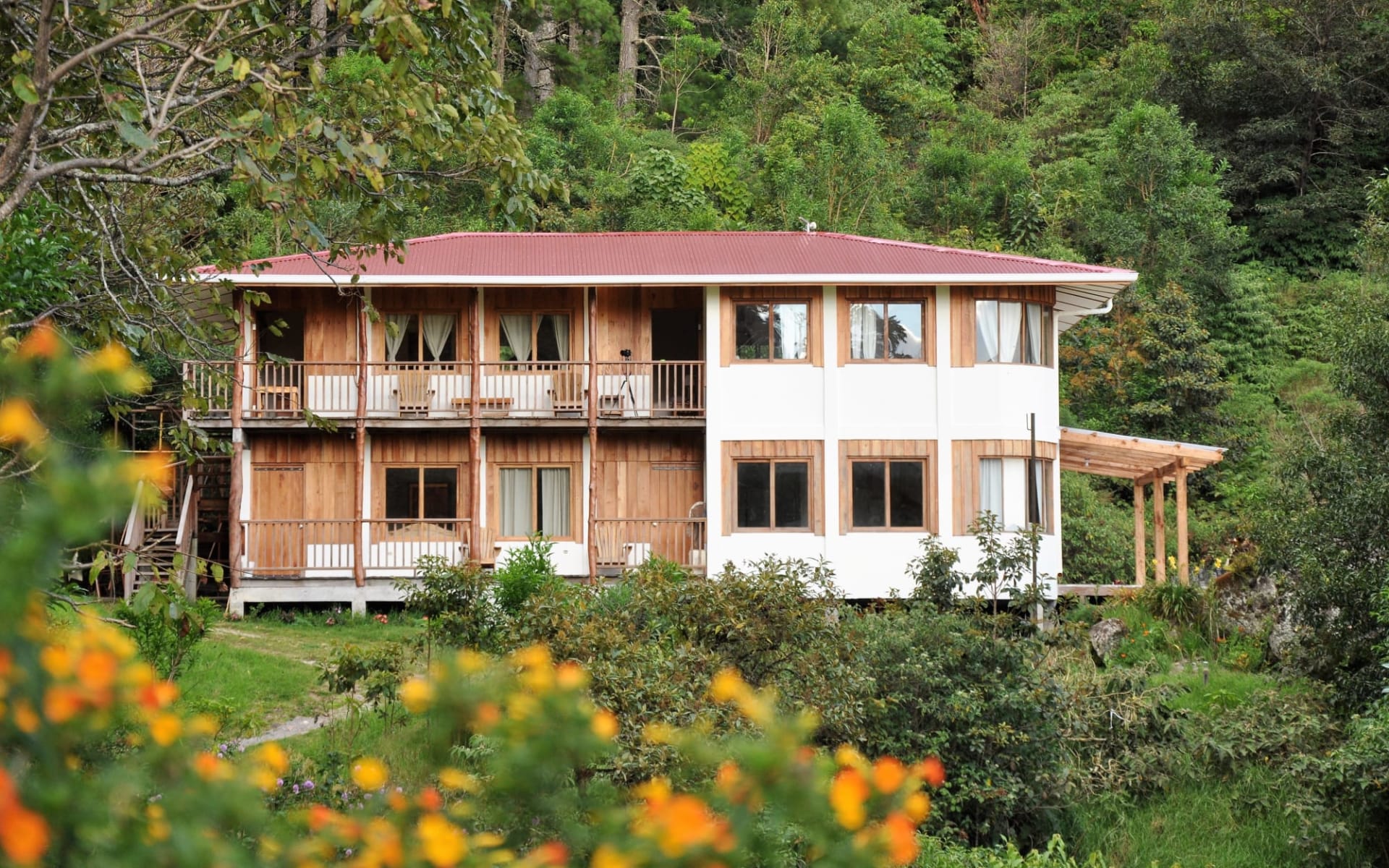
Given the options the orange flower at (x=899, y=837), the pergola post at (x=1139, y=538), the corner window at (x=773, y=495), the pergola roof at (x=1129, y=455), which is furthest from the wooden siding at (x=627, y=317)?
the orange flower at (x=899, y=837)

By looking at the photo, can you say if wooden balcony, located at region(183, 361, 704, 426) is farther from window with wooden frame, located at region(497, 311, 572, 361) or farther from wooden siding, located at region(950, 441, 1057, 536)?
wooden siding, located at region(950, 441, 1057, 536)

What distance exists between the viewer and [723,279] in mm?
20453

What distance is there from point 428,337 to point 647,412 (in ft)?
13.9

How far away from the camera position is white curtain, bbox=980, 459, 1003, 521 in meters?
20.9

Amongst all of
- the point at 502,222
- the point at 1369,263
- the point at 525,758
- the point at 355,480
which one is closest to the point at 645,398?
the point at 355,480

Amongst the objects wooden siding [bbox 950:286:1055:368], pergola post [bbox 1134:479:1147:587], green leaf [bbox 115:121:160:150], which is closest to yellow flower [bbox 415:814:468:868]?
green leaf [bbox 115:121:160:150]

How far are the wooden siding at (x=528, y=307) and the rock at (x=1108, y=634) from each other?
31.5 ft

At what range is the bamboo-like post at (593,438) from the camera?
820 inches

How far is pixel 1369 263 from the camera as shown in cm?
1489

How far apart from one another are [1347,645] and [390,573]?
14160 millimetres

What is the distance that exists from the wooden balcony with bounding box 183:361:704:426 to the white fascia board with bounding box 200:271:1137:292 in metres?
1.39

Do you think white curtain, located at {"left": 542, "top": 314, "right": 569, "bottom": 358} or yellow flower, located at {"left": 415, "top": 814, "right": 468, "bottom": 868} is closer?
yellow flower, located at {"left": 415, "top": 814, "right": 468, "bottom": 868}

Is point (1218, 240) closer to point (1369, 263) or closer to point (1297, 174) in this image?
point (1297, 174)

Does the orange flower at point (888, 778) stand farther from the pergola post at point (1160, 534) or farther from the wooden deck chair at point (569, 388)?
the pergola post at point (1160, 534)
